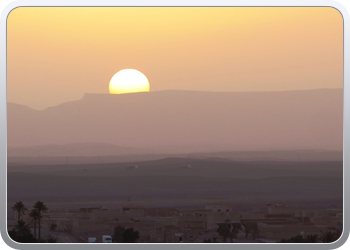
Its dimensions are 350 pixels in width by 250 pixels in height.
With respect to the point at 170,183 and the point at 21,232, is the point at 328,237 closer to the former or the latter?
the point at 170,183

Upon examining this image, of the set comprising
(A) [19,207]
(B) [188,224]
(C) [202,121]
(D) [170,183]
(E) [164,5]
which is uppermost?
(E) [164,5]

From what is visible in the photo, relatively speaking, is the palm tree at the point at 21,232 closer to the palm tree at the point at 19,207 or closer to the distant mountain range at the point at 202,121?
the palm tree at the point at 19,207

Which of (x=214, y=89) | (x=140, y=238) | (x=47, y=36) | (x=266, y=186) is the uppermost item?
(x=47, y=36)

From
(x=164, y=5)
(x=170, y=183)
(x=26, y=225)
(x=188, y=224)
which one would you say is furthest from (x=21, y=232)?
(x=164, y=5)

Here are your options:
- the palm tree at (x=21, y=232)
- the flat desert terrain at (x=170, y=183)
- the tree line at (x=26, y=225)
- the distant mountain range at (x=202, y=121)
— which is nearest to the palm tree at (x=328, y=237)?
the flat desert terrain at (x=170, y=183)

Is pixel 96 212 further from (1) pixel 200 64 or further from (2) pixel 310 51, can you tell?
(2) pixel 310 51

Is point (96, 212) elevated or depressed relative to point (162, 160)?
depressed

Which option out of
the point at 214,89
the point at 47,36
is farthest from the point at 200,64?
the point at 47,36
